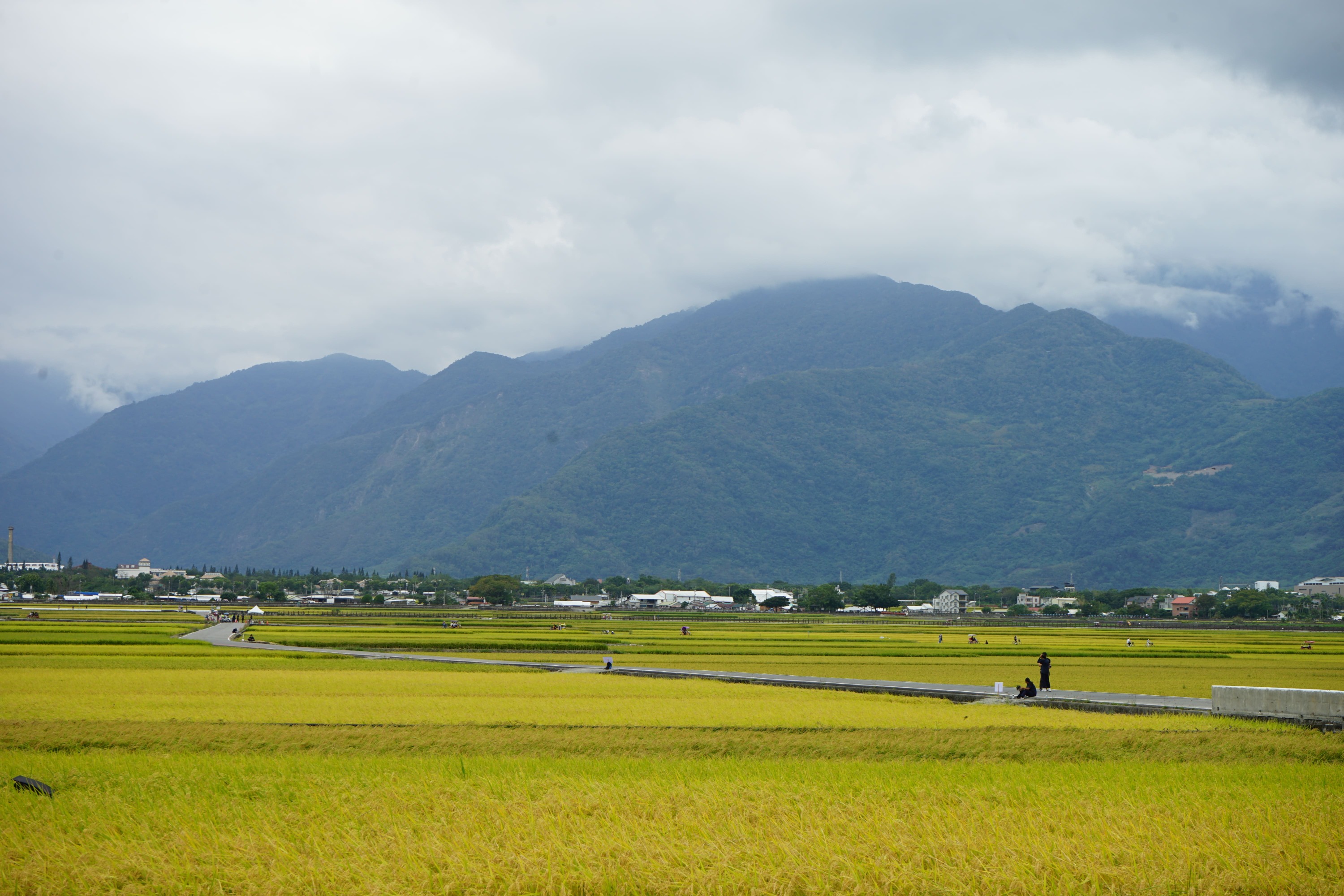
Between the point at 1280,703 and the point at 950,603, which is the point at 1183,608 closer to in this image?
the point at 950,603

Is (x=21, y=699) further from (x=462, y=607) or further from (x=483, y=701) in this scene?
(x=462, y=607)

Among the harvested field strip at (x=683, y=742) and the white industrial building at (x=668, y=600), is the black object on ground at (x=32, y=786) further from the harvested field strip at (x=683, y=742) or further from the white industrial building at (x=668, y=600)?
the white industrial building at (x=668, y=600)

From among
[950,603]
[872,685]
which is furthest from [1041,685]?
[950,603]

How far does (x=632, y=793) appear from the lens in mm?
15734

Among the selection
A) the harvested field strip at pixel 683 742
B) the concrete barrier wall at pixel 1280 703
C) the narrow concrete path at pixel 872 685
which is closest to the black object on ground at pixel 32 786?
the harvested field strip at pixel 683 742

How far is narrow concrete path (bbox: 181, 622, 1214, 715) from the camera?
96.3ft

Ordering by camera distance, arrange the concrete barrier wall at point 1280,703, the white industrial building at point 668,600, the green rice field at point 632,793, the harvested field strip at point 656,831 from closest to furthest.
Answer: the harvested field strip at point 656,831, the green rice field at point 632,793, the concrete barrier wall at point 1280,703, the white industrial building at point 668,600

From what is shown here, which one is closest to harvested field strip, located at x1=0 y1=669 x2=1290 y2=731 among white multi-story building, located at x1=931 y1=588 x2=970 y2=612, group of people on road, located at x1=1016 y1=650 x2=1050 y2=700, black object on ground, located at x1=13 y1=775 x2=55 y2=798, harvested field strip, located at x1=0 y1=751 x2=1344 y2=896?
group of people on road, located at x1=1016 y1=650 x2=1050 y2=700

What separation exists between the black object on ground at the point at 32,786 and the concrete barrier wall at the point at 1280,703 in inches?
970

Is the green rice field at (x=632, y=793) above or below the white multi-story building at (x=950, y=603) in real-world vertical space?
above

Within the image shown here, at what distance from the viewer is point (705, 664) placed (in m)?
46.8

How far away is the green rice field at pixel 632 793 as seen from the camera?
12016 millimetres

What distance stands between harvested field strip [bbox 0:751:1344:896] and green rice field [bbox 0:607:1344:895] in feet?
0.16

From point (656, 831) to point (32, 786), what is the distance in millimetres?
9100
